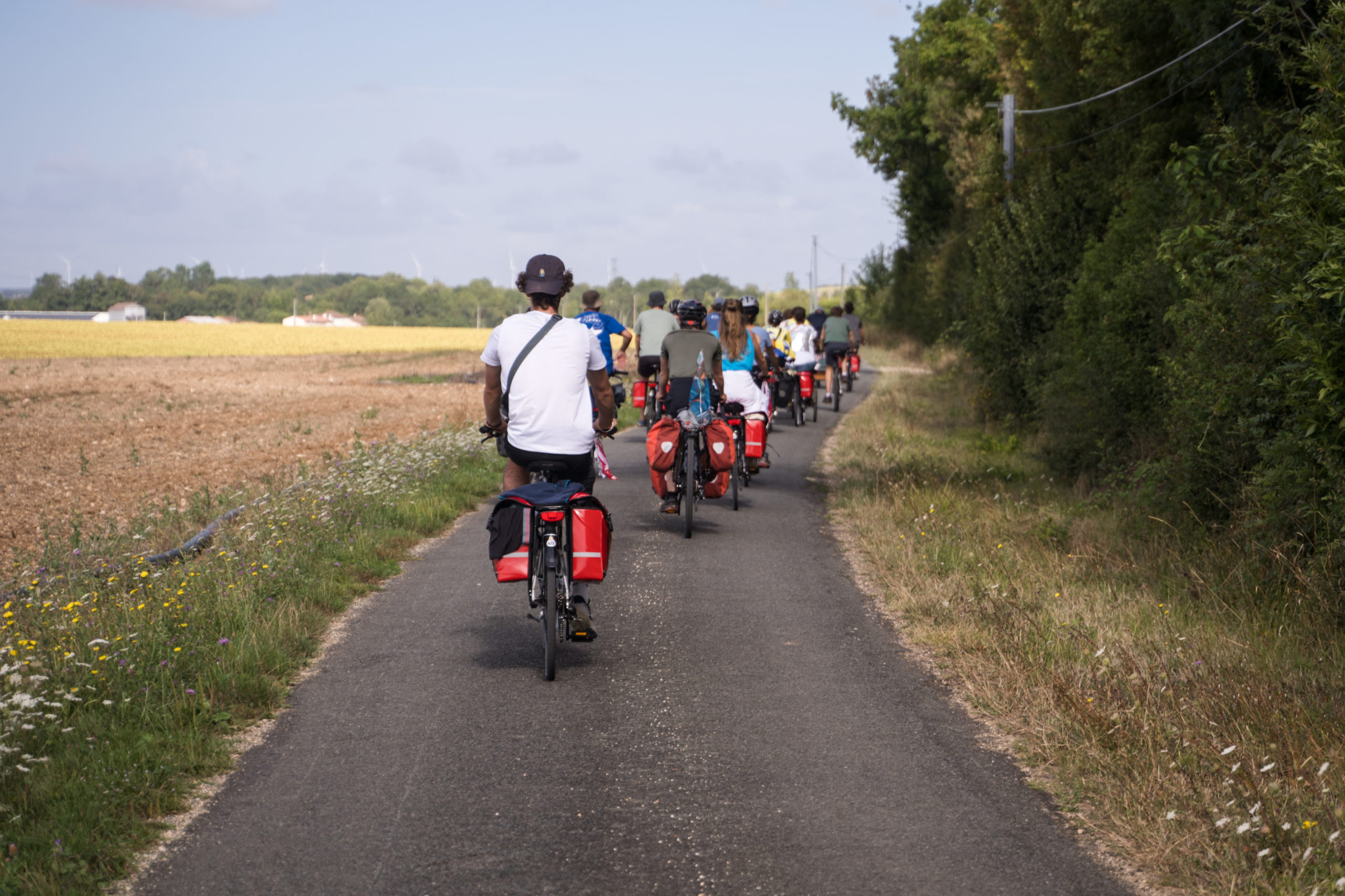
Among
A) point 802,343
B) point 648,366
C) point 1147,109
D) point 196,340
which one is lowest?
point 648,366

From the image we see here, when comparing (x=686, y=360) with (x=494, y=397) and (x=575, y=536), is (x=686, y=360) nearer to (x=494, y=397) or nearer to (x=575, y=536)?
(x=494, y=397)

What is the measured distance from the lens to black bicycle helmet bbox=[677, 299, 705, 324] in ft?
37.6

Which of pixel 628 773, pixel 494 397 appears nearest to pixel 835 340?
pixel 494 397

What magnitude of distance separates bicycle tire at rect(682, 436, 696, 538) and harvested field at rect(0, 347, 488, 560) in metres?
6.73

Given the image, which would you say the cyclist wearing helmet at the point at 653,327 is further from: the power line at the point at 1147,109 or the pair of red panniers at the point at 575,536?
the pair of red panniers at the point at 575,536

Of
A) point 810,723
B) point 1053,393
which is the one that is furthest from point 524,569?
point 1053,393

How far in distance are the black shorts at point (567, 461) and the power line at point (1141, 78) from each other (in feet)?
19.2

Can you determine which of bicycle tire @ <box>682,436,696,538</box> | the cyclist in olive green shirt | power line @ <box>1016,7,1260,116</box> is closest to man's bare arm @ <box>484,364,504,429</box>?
bicycle tire @ <box>682,436,696,538</box>

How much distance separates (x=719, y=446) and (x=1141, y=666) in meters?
5.21

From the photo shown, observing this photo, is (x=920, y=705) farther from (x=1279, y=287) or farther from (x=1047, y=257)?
(x=1047, y=257)

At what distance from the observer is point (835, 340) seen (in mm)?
24453

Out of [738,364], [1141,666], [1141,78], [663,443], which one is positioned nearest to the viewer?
[1141,666]

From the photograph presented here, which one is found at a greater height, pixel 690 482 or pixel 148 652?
pixel 690 482

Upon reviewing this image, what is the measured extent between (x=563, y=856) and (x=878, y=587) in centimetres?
518
